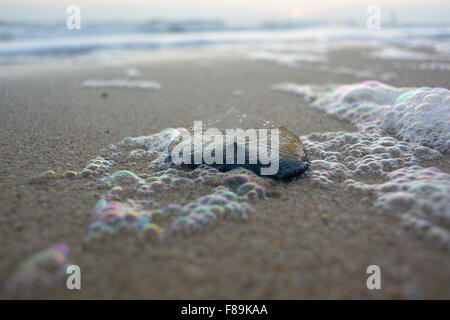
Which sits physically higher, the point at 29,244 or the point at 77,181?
the point at 77,181

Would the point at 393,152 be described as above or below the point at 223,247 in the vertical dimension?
above

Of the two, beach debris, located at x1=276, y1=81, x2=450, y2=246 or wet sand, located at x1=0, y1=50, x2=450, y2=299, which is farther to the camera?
beach debris, located at x1=276, y1=81, x2=450, y2=246

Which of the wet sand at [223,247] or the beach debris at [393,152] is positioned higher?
the beach debris at [393,152]

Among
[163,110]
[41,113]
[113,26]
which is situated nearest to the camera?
[41,113]

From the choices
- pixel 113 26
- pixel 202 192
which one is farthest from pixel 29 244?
pixel 113 26

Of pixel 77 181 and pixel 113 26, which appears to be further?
pixel 113 26

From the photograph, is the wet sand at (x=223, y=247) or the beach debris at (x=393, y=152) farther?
the beach debris at (x=393, y=152)

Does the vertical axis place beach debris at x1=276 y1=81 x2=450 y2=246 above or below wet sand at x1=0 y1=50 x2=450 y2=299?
above

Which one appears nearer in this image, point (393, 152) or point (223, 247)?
point (223, 247)
